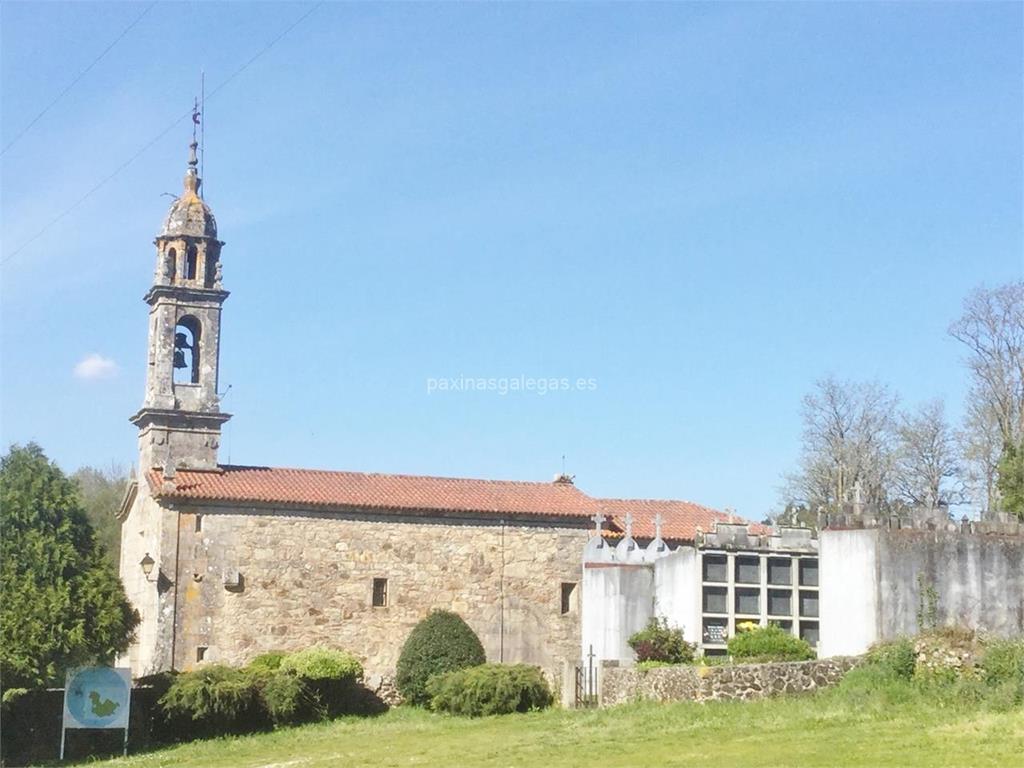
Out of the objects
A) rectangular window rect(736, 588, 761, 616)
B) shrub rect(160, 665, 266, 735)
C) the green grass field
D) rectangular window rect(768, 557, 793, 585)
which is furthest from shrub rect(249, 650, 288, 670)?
rectangular window rect(768, 557, 793, 585)

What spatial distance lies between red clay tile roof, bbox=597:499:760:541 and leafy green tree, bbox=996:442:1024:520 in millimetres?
7339

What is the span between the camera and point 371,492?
38969 millimetres

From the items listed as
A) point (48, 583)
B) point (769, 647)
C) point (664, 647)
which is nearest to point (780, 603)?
point (769, 647)

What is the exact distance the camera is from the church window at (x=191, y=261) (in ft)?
131

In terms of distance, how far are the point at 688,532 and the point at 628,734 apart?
1875cm

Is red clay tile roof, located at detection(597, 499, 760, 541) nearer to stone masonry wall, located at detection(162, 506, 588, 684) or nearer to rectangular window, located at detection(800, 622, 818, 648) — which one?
stone masonry wall, located at detection(162, 506, 588, 684)

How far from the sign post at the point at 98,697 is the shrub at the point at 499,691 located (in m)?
6.95

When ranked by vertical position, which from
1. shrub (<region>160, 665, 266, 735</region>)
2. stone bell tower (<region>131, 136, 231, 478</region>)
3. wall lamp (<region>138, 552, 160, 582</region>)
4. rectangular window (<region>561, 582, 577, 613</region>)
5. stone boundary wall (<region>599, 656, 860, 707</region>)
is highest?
stone bell tower (<region>131, 136, 231, 478</region>)

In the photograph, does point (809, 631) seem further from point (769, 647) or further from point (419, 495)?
point (419, 495)

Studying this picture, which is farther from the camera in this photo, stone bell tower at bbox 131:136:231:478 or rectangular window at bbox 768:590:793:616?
stone bell tower at bbox 131:136:231:478

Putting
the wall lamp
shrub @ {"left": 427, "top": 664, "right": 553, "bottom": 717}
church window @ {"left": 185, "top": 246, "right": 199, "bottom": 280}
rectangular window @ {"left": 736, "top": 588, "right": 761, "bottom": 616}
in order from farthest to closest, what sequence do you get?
church window @ {"left": 185, "top": 246, "right": 199, "bottom": 280} < the wall lamp < rectangular window @ {"left": 736, "top": 588, "right": 761, "bottom": 616} < shrub @ {"left": 427, "top": 664, "right": 553, "bottom": 717}

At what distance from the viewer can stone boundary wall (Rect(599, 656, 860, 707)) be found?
81.0 ft

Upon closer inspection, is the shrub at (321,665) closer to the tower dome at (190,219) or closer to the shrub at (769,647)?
the shrub at (769,647)

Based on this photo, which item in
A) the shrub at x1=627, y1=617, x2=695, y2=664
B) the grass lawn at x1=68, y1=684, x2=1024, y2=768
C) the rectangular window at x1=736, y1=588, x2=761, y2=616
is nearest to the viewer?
the grass lawn at x1=68, y1=684, x2=1024, y2=768
